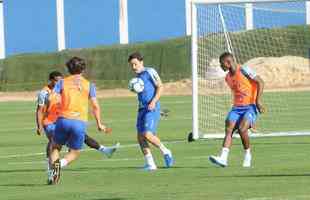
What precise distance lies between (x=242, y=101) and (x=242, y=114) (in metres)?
0.22

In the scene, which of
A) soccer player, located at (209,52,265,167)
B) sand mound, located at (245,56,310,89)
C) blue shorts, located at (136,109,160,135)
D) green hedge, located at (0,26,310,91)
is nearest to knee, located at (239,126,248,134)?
soccer player, located at (209,52,265,167)

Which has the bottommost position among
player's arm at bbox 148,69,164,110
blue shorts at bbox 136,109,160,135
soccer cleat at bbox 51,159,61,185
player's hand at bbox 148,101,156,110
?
soccer cleat at bbox 51,159,61,185

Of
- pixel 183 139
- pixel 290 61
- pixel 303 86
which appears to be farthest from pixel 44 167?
pixel 303 86

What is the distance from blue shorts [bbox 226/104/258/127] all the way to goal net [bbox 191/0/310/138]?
8.03 metres

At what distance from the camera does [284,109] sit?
43.3 metres

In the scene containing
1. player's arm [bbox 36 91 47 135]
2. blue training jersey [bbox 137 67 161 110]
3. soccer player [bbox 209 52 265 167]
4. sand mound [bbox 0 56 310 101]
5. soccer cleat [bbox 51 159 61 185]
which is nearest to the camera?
soccer cleat [bbox 51 159 61 185]

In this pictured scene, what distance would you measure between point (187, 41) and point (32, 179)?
48107 millimetres

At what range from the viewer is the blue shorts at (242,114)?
19641 millimetres

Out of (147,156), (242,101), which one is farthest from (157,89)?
(242,101)

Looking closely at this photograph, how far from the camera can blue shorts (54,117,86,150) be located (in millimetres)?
17094

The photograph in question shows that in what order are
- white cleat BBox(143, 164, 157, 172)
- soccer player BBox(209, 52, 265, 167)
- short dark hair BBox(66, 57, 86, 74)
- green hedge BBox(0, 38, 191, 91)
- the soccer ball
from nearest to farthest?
short dark hair BBox(66, 57, 86, 74)
white cleat BBox(143, 164, 157, 172)
soccer player BBox(209, 52, 265, 167)
the soccer ball
green hedge BBox(0, 38, 191, 91)

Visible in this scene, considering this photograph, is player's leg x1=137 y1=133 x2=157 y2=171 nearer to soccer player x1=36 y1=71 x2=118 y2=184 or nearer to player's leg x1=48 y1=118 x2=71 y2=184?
soccer player x1=36 y1=71 x2=118 y2=184

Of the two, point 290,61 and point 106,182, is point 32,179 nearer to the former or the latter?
point 106,182

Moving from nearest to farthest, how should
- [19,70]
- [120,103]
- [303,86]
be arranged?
1. [120,103]
2. [303,86]
3. [19,70]
